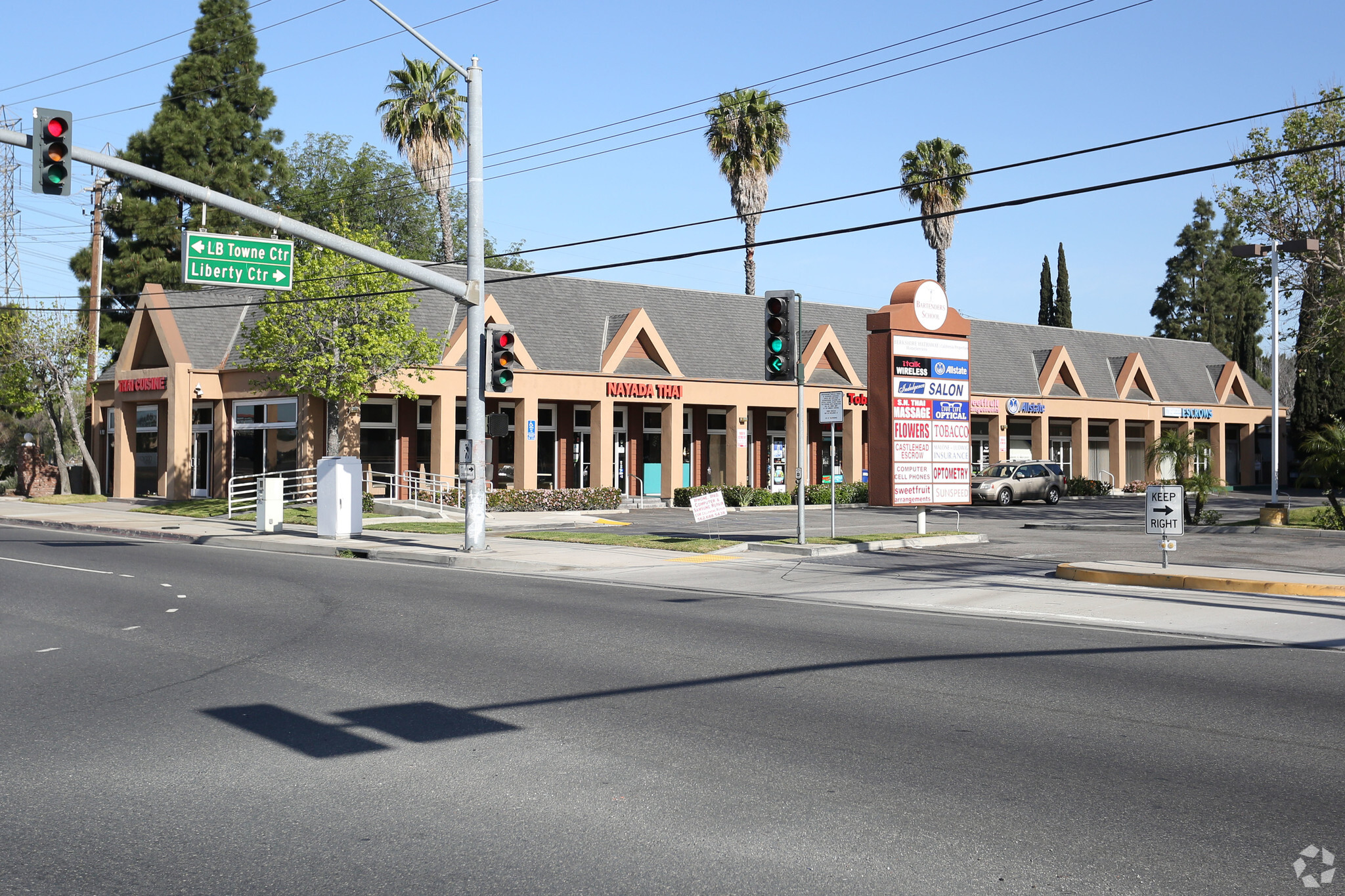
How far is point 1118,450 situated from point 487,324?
31.1 m

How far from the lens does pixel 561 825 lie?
542 cm

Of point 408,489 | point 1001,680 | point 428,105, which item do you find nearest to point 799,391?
point 1001,680

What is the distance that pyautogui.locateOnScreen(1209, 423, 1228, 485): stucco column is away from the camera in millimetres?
54844

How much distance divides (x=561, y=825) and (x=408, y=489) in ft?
97.7

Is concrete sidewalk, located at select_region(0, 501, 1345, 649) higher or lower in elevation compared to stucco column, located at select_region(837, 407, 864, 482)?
lower

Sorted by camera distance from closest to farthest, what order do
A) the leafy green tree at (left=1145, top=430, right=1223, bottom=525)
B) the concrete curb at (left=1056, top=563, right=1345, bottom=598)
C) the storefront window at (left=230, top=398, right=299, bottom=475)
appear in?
the concrete curb at (left=1056, top=563, right=1345, bottom=598), the leafy green tree at (left=1145, top=430, right=1223, bottom=525), the storefront window at (left=230, top=398, right=299, bottom=475)

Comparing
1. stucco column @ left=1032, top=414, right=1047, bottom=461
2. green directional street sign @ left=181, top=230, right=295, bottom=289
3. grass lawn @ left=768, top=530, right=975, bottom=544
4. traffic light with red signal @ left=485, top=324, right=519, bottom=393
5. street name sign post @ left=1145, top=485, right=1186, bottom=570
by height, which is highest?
green directional street sign @ left=181, top=230, right=295, bottom=289

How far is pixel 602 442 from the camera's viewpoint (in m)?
38.4

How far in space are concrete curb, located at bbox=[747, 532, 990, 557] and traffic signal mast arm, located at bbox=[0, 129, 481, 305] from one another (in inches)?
304

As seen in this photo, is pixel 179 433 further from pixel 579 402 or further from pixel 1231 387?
pixel 1231 387

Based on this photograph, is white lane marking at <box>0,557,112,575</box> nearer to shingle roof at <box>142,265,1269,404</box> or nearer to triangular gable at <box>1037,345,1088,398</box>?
shingle roof at <box>142,265,1269,404</box>

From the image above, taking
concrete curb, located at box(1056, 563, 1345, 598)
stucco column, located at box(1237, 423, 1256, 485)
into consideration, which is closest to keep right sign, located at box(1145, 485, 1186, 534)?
concrete curb, located at box(1056, 563, 1345, 598)

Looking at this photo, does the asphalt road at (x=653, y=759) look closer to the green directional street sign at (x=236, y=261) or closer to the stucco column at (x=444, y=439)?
the green directional street sign at (x=236, y=261)

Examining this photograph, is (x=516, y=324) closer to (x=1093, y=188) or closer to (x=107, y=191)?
(x=107, y=191)
